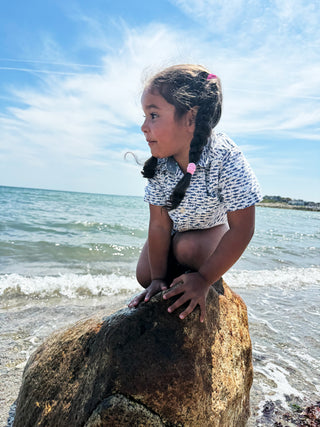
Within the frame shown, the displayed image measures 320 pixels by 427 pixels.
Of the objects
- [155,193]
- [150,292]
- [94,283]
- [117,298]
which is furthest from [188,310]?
[94,283]

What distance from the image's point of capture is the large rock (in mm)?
1734

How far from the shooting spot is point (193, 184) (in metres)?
2.38

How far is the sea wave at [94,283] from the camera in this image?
529cm

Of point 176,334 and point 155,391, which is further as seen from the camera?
point 176,334

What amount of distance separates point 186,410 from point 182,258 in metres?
0.96

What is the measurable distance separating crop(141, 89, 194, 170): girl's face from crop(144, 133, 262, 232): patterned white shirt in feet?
0.52

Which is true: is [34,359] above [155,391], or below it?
below

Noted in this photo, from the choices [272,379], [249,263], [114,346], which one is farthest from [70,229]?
[114,346]

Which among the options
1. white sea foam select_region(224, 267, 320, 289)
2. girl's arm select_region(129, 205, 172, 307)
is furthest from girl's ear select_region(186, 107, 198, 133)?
white sea foam select_region(224, 267, 320, 289)

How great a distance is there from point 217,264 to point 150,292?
1.43ft

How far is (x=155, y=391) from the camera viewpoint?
69.0 inches

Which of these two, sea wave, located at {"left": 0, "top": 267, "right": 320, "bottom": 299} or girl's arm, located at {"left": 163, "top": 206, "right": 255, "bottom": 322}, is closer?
girl's arm, located at {"left": 163, "top": 206, "right": 255, "bottom": 322}

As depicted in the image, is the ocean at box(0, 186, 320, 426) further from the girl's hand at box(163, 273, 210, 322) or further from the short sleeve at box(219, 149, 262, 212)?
the short sleeve at box(219, 149, 262, 212)

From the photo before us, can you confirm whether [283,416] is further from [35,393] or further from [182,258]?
[35,393]
